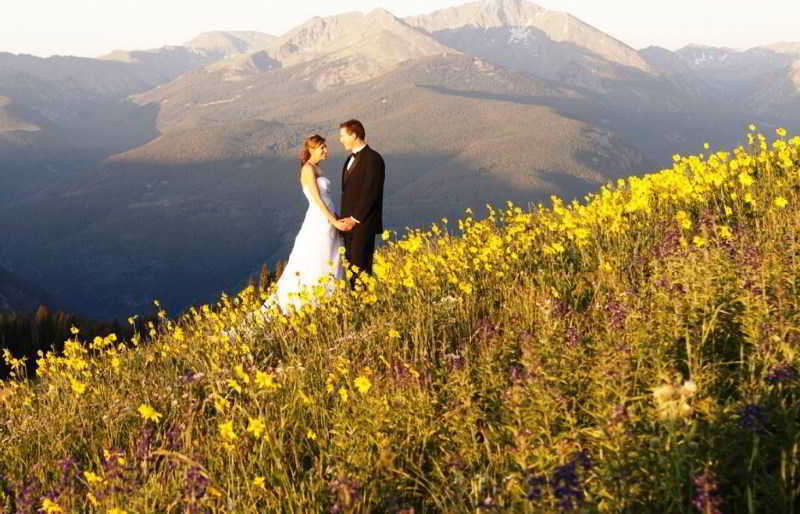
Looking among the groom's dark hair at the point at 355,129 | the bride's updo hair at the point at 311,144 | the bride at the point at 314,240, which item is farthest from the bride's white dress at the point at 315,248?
the groom's dark hair at the point at 355,129

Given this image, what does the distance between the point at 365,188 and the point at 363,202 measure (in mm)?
184

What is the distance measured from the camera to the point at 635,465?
8.80ft

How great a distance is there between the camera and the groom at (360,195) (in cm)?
871

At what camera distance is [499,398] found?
3.89m

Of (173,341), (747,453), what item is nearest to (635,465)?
(747,453)

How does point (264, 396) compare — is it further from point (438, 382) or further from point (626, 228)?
point (626, 228)

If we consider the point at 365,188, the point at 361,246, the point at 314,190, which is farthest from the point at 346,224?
the point at 314,190

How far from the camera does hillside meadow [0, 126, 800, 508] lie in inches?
107

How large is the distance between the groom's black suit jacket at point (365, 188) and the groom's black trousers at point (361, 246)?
1.1 inches

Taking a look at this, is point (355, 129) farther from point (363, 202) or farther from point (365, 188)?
point (363, 202)

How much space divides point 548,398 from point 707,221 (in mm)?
4065

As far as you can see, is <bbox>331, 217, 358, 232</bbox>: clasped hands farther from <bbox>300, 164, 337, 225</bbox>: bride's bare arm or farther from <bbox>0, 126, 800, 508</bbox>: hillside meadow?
<bbox>0, 126, 800, 508</bbox>: hillside meadow

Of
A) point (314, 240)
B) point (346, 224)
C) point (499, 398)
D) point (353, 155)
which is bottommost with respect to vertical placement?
point (499, 398)

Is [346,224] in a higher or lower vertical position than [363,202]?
lower
